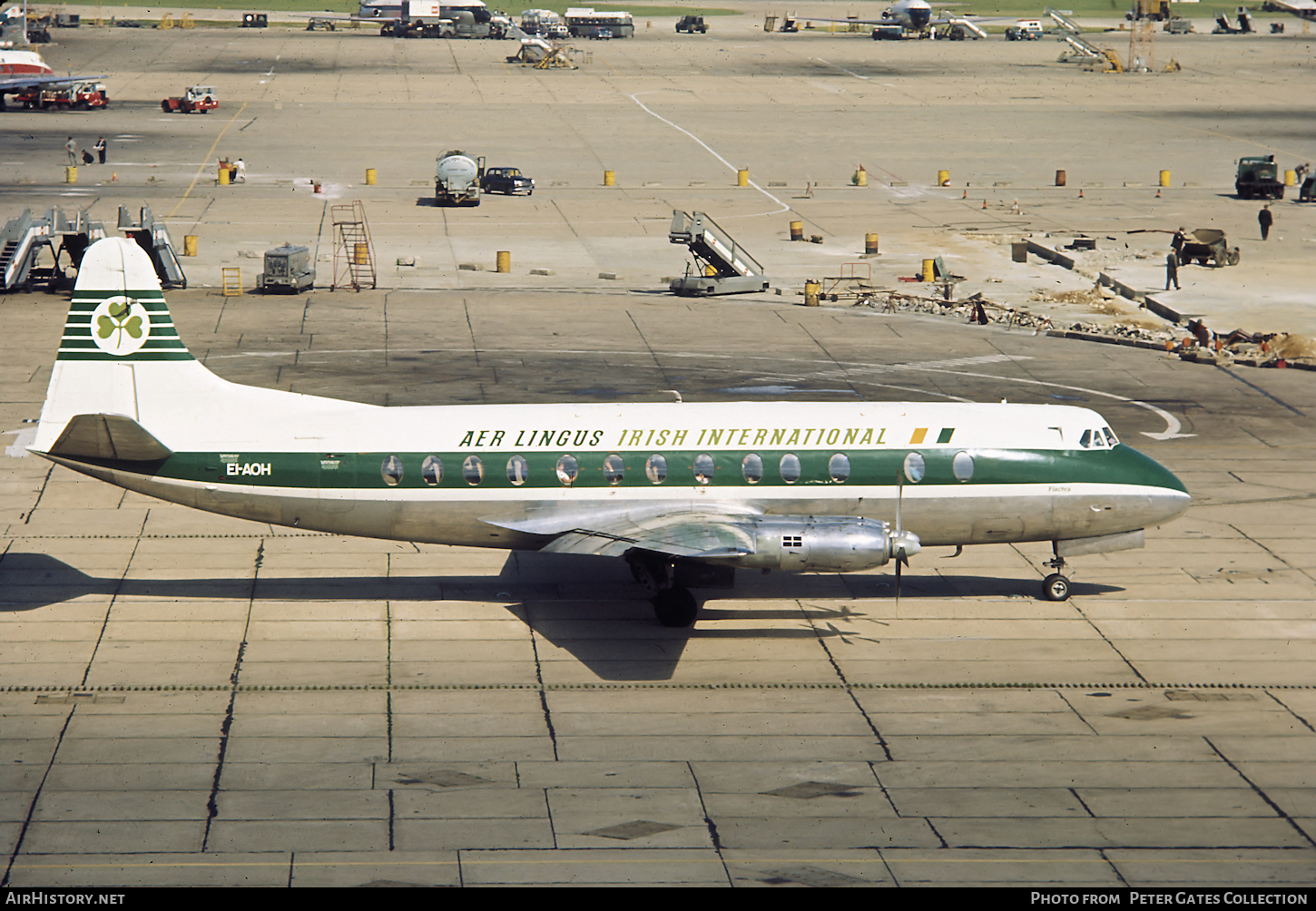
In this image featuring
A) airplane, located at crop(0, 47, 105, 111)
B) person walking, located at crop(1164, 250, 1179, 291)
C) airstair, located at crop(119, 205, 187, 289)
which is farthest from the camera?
airplane, located at crop(0, 47, 105, 111)

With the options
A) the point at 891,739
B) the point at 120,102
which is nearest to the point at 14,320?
the point at 891,739

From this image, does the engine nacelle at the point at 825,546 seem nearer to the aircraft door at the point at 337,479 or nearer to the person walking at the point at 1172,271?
the aircraft door at the point at 337,479

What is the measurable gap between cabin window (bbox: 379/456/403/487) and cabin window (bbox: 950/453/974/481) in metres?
12.2

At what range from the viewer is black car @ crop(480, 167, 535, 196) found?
9050 cm

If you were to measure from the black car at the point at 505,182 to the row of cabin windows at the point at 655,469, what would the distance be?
2463 inches

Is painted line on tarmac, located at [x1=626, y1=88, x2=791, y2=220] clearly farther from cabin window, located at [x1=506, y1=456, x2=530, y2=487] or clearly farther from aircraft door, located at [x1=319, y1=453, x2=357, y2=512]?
aircraft door, located at [x1=319, y1=453, x2=357, y2=512]

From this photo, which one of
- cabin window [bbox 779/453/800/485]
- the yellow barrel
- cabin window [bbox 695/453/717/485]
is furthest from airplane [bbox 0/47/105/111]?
cabin window [bbox 779/453/800/485]

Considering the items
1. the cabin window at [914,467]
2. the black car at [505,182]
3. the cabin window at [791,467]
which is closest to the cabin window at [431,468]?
the cabin window at [791,467]

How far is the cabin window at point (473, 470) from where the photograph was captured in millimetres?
30547

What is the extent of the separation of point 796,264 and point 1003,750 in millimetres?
50105

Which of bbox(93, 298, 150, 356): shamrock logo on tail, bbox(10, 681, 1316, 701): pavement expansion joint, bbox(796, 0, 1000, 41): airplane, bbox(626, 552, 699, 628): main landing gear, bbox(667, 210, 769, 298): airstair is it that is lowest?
bbox(10, 681, 1316, 701): pavement expansion joint

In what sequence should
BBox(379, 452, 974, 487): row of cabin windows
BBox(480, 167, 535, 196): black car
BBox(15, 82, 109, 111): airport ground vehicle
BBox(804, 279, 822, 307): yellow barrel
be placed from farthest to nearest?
BBox(15, 82, 109, 111): airport ground vehicle, BBox(480, 167, 535, 196): black car, BBox(804, 279, 822, 307): yellow barrel, BBox(379, 452, 974, 487): row of cabin windows

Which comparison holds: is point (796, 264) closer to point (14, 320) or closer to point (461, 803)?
point (14, 320)
